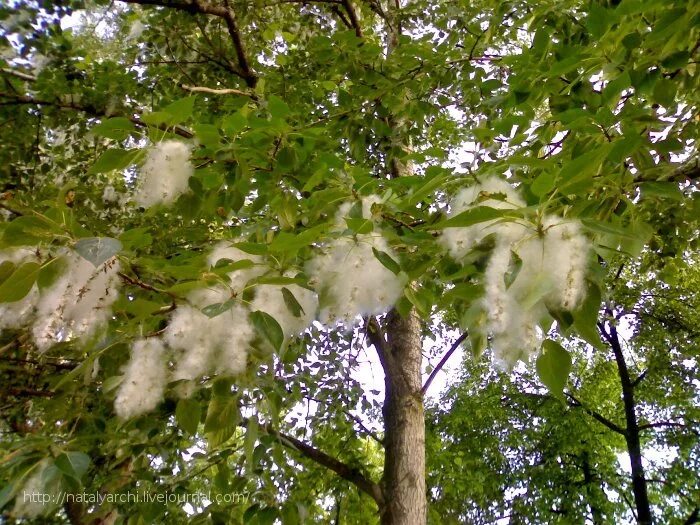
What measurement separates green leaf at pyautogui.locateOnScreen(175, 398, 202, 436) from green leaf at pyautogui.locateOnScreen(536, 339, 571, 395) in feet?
3.03

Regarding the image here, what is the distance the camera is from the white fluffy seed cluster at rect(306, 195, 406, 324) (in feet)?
4.35

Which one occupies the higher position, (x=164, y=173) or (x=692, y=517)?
(x=692, y=517)

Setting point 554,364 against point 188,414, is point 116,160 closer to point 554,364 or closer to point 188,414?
point 188,414

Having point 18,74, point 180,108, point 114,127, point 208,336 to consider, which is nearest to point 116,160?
point 114,127

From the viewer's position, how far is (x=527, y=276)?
1.01 metres

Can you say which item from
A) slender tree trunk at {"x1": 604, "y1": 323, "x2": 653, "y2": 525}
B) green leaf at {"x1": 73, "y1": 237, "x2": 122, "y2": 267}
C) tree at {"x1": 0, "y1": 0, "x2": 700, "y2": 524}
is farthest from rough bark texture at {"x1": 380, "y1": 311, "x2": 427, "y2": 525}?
slender tree trunk at {"x1": 604, "y1": 323, "x2": 653, "y2": 525}

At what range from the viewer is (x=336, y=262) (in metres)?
1.39

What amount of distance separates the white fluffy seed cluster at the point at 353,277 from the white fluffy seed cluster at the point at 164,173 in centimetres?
50

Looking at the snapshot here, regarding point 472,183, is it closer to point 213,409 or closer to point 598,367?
point 213,409

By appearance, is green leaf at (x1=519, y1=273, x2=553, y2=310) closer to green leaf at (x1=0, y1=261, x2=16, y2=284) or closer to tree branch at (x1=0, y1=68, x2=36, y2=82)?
green leaf at (x1=0, y1=261, x2=16, y2=284)

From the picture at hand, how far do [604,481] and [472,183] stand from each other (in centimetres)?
850

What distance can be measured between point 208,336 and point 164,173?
0.50 metres

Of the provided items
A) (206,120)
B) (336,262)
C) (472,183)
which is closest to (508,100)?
(472,183)

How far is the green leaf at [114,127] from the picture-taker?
1.32m
